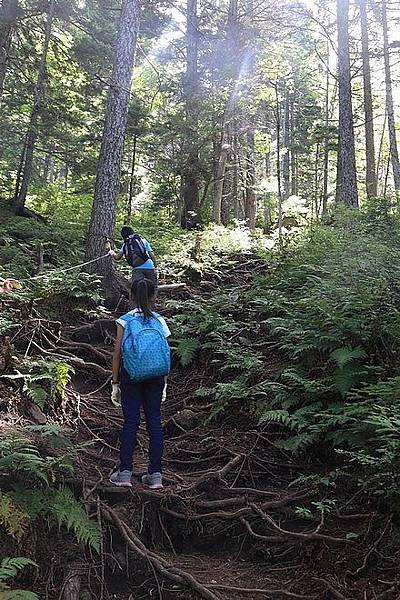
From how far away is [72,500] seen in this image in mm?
4105

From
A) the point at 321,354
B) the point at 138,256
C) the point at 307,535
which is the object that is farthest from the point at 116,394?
the point at 138,256

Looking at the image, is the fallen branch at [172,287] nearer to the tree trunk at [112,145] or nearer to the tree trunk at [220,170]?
the tree trunk at [112,145]

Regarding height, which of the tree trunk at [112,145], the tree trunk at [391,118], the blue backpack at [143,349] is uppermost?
the tree trunk at [391,118]

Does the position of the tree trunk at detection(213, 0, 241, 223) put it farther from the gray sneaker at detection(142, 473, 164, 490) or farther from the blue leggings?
the gray sneaker at detection(142, 473, 164, 490)

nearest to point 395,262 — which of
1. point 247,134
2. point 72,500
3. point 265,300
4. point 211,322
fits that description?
point 265,300

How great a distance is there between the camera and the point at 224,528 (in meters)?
4.53

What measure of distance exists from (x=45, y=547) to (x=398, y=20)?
77.5ft

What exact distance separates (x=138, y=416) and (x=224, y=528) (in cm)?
124

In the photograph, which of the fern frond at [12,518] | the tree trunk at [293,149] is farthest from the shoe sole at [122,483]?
the tree trunk at [293,149]

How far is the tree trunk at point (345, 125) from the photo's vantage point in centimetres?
1372

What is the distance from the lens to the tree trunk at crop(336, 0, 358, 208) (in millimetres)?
13719

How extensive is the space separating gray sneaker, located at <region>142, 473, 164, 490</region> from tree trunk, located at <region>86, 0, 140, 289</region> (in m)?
6.20

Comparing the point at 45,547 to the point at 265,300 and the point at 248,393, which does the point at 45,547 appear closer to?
the point at 248,393

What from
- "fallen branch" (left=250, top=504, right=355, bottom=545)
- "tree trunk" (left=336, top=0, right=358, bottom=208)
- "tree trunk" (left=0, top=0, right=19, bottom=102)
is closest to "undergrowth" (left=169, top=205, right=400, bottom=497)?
"fallen branch" (left=250, top=504, right=355, bottom=545)
